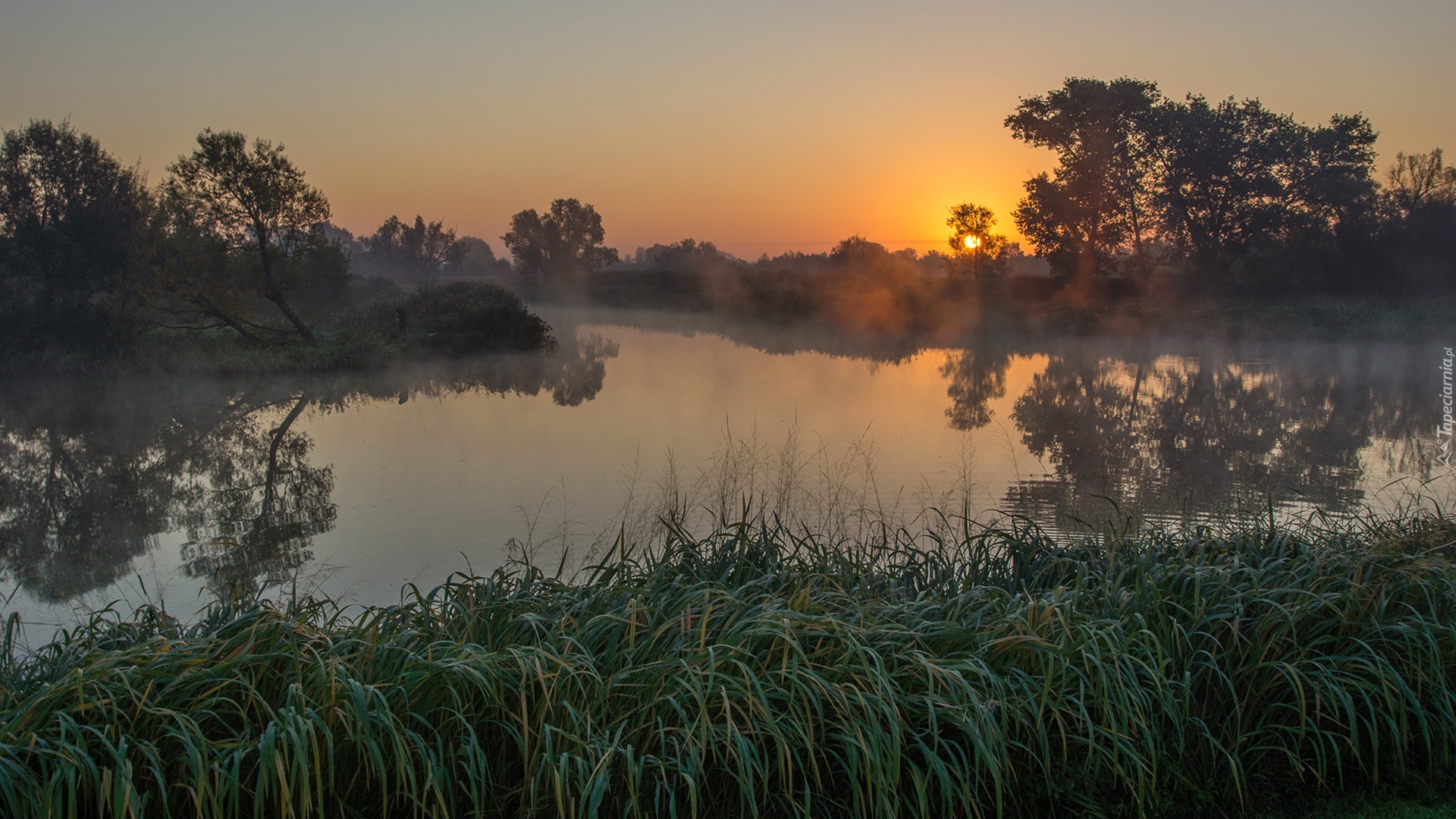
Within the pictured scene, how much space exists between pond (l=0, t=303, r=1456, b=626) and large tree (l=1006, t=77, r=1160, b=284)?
48.6 feet

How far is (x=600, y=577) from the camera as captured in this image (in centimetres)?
457

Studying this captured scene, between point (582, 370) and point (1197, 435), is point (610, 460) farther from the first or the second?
point (582, 370)

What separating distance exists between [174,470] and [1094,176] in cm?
3374

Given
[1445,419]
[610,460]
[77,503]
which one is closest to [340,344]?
[77,503]

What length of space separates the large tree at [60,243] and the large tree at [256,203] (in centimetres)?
175

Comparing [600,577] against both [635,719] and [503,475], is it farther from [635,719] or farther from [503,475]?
[503,475]

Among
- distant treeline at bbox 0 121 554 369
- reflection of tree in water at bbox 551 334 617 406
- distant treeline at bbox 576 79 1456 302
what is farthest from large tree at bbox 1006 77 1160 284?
distant treeline at bbox 0 121 554 369

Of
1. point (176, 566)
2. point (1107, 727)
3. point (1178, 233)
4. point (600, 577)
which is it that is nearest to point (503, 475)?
point (176, 566)

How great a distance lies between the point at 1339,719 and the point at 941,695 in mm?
1737

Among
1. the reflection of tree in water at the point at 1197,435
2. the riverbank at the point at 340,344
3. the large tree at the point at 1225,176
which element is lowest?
the reflection of tree in water at the point at 1197,435

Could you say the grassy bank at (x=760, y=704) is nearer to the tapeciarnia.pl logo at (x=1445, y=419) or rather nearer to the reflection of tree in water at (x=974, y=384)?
the tapeciarnia.pl logo at (x=1445, y=419)

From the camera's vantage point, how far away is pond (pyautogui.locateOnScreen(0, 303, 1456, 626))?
7.31 metres

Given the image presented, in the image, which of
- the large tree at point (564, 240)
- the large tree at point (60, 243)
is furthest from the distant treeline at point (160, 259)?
the large tree at point (564, 240)

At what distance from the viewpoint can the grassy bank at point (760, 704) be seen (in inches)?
119
